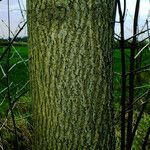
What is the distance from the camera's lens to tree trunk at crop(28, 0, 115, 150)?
65.7 inches

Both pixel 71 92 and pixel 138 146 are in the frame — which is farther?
pixel 138 146

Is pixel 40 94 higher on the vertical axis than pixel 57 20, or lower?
lower

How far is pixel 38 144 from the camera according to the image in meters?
1.91

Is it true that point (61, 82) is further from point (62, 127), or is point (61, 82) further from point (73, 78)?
point (62, 127)

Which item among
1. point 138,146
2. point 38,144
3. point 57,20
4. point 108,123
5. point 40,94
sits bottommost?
point 138,146

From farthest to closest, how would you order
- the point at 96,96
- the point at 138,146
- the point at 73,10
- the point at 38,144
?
the point at 138,146 → the point at 38,144 → the point at 96,96 → the point at 73,10

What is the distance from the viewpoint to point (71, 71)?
1702 mm

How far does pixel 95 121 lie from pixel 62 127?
15cm

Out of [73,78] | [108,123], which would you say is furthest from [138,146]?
[73,78]

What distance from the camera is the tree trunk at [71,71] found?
1.67 meters

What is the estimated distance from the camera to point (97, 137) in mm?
1821

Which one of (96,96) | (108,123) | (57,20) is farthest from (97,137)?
(57,20)

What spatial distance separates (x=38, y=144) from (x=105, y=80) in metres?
0.45

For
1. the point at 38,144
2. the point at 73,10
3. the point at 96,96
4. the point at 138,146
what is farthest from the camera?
the point at 138,146
